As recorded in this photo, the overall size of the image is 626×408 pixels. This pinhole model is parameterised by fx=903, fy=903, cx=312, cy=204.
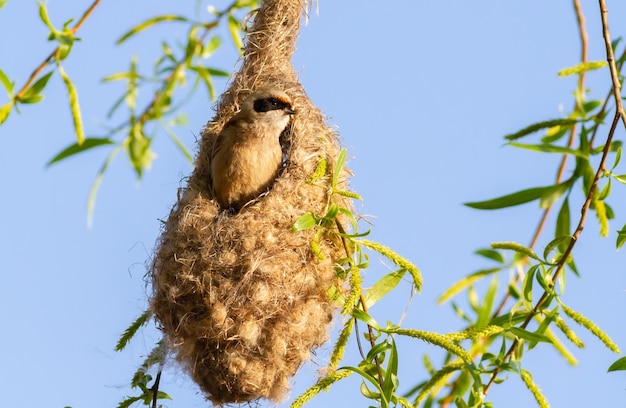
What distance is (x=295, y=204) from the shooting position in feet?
11.0

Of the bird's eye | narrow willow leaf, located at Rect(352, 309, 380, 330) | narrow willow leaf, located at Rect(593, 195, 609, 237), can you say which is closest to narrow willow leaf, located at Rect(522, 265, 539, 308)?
narrow willow leaf, located at Rect(593, 195, 609, 237)

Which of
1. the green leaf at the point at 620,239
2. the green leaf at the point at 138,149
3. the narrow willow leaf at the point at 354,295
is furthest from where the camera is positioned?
the narrow willow leaf at the point at 354,295

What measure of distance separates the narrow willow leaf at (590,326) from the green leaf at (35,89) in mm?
1339

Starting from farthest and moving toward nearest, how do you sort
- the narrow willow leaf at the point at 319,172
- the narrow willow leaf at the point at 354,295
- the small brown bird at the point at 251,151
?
the small brown bird at the point at 251,151
the narrow willow leaf at the point at 319,172
the narrow willow leaf at the point at 354,295

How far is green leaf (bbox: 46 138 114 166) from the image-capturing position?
1.79 m

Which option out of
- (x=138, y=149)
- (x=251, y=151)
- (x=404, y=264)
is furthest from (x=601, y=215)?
(x=251, y=151)

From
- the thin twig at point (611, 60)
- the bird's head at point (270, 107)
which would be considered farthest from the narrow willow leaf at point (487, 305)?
the bird's head at point (270, 107)

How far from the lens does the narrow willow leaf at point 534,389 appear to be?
2.24 metres

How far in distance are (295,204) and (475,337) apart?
1271 millimetres

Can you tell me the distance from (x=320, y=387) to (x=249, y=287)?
0.74m

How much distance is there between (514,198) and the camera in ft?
7.12

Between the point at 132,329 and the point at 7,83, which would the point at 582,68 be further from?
the point at 132,329

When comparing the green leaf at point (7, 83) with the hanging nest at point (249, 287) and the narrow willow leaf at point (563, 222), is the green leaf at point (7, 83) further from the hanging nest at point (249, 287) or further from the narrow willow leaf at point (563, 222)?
the hanging nest at point (249, 287)

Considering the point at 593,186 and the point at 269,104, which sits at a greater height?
the point at 269,104
